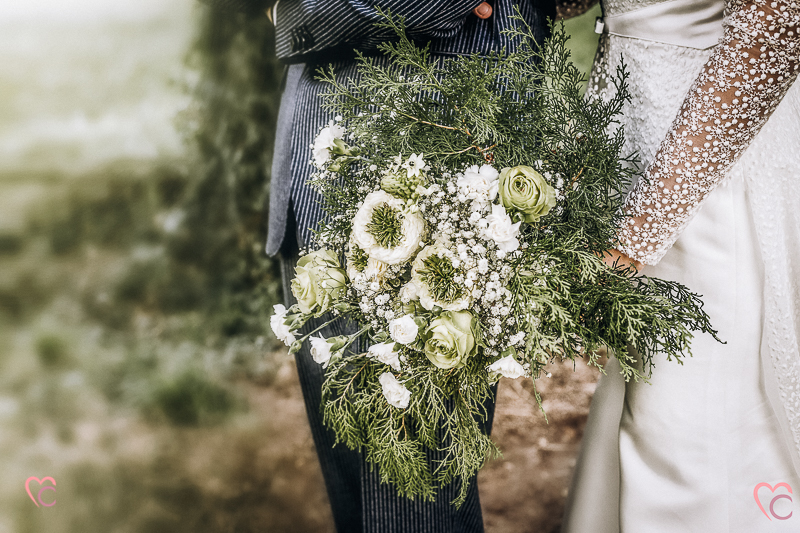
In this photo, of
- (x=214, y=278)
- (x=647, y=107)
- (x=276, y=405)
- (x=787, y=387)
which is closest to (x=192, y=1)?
(x=214, y=278)

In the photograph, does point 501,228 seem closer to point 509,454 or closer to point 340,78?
point 340,78

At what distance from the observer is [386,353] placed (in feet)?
2.14

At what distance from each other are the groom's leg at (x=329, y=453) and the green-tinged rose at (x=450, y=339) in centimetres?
51

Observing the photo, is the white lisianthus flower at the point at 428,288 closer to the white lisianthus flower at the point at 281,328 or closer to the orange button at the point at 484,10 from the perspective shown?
the white lisianthus flower at the point at 281,328

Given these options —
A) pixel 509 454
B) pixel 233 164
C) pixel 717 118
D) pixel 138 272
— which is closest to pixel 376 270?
pixel 717 118

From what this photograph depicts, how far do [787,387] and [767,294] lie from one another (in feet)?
0.55

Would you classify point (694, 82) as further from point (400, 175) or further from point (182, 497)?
point (182, 497)

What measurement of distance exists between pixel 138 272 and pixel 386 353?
734 millimetres

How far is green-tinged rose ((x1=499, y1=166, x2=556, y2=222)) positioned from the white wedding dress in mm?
233

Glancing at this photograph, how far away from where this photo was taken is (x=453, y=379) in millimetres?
734

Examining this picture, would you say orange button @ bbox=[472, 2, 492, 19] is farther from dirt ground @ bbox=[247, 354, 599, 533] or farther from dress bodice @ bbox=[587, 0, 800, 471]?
dirt ground @ bbox=[247, 354, 599, 533]

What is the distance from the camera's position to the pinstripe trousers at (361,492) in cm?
92

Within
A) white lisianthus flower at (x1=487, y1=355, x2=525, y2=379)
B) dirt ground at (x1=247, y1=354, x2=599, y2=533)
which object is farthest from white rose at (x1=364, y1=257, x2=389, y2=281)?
dirt ground at (x1=247, y1=354, x2=599, y2=533)

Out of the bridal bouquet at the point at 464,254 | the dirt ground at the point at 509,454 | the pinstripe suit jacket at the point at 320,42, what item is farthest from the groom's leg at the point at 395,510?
the dirt ground at the point at 509,454
